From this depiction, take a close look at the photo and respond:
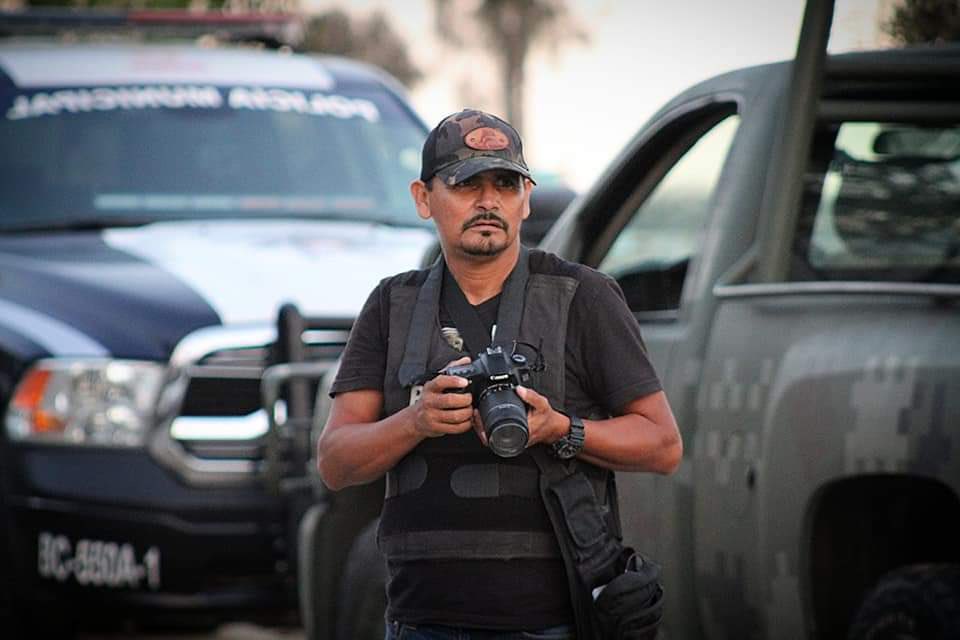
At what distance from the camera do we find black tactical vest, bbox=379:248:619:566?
10.9 ft

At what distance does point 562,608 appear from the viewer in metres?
3.32

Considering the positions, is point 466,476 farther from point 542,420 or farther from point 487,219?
point 487,219

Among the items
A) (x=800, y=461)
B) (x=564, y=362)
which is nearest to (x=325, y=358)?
(x=800, y=461)

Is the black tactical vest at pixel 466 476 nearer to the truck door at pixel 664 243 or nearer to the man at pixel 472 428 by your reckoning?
the man at pixel 472 428

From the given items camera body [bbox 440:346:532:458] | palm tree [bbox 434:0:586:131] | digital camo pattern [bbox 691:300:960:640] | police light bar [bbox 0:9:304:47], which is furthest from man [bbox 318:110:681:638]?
palm tree [bbox 434:0:586:131]

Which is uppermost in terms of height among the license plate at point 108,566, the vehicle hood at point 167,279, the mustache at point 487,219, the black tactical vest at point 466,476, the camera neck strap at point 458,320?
the vehicle hood at point 167,279

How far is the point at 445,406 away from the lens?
3.15 m

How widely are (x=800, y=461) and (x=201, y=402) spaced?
3.26 m

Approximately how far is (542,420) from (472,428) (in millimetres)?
129

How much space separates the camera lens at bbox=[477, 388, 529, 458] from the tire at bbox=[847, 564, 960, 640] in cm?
103

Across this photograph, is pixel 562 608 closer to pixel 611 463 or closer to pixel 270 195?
pixel 611 463

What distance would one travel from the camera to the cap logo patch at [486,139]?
3.42 meters

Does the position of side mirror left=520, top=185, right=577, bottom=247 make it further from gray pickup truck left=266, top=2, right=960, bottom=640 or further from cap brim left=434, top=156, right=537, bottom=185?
cap brim left=434, top=156, right=537, bottom=185

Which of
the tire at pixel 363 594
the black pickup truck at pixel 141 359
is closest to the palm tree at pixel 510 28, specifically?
the black pickup truck at pixel 141 359
